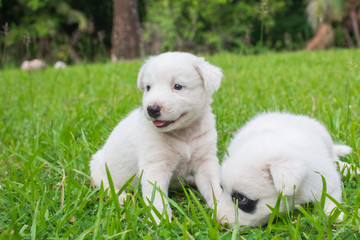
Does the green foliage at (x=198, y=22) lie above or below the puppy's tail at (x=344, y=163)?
above

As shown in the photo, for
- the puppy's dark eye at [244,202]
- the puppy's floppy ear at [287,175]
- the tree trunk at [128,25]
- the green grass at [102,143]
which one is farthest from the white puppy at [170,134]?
the tree trunk at [128,25]

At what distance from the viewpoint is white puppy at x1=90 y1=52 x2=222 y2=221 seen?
2574mm

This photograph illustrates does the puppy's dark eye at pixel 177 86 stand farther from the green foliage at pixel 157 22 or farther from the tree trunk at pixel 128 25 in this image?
the green foliage at pixel 157 22

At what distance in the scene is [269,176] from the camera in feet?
7.03

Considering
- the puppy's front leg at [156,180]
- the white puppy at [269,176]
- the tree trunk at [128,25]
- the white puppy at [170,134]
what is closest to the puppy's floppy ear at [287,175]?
the white puppy at [269,176]

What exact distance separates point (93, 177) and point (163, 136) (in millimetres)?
667

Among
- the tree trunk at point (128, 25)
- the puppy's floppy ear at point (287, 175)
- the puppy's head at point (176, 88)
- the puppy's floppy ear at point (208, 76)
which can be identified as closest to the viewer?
the puppy's floppy ear at point (287, 175)

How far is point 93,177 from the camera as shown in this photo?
2904 mm

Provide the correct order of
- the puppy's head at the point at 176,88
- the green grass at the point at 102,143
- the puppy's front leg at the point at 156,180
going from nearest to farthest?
the green grass at the point at 102,143, the puppy's front leg at the point at 156,180, the puppy's head at the point at 176,88

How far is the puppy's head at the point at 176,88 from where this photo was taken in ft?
8.30

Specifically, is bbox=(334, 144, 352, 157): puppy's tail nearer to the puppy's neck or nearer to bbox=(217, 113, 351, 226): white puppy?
bbox=(217, 113, 351, 226): white puppy

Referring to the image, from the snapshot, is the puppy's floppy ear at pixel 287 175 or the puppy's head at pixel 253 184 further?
the puppy's head at pixel 253 184

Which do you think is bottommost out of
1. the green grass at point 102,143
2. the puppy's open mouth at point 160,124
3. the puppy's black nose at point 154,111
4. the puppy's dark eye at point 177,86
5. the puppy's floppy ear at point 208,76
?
the green grass at point 102,143

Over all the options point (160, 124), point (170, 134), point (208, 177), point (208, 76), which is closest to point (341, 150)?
point (208, 177)
